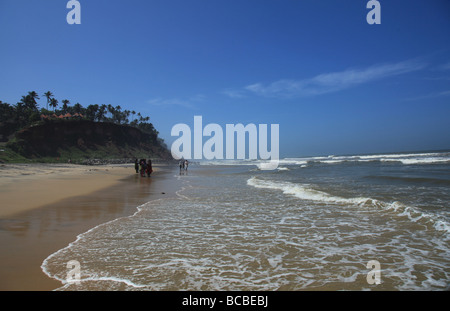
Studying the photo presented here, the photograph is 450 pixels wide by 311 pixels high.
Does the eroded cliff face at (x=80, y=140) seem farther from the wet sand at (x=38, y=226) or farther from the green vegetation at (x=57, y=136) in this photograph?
the wet sand at (x=38, y=226)

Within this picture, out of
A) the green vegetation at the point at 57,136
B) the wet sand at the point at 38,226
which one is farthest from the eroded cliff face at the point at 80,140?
the wet sand at the point at 38,226

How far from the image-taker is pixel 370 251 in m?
5.39

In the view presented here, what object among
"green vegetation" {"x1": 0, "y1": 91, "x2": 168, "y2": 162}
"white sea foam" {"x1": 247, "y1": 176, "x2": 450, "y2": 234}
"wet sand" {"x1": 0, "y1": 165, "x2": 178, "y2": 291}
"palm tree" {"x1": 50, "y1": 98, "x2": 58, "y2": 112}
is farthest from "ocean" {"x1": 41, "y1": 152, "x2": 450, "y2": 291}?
"palm tree" {"x1": 50, "y1": 98, "x2": 58, "y2": 112}

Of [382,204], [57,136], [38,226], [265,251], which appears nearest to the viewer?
[265,251]

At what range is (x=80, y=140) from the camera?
240ft

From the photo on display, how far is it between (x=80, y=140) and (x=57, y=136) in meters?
7.18

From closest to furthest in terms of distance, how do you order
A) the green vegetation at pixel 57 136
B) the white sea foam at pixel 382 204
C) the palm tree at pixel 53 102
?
the white sea foam at pixel 382 204 → the green vegetation at pixel 57 136 → the palm tree at pixel 53 102

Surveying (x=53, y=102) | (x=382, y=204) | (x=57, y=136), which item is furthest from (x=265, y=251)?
(x=53, y=102)

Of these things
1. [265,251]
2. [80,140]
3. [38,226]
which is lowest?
[265,251]

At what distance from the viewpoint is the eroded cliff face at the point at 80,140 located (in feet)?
188

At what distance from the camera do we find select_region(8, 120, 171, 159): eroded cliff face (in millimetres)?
57312

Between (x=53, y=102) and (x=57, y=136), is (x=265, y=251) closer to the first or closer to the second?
(x=57, y=136)
